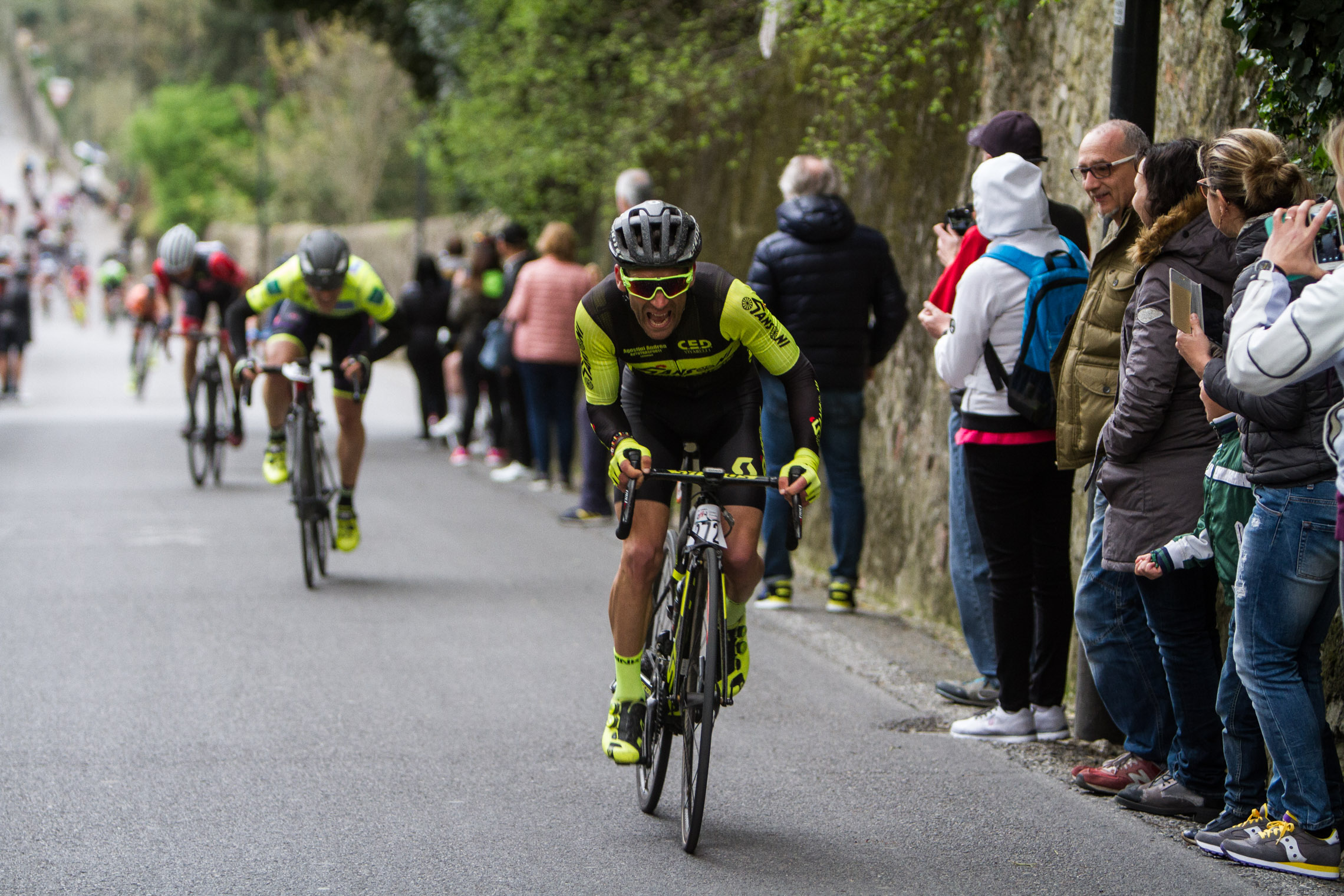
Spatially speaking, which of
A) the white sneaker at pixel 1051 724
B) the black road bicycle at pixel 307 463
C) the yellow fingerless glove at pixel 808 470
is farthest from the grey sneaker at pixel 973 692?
the black road bicycle at pixel 307 463

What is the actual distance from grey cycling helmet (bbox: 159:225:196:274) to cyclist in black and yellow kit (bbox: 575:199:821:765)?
9.53 metres

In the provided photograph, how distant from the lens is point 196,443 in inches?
554

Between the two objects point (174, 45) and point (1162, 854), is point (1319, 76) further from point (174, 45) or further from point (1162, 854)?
point (174, 45)

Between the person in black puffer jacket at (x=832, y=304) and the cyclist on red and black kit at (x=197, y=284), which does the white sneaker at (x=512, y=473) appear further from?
the person in black puffer jacket at (x=832, y=304)

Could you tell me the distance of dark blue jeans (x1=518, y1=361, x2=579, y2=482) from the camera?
521 inches

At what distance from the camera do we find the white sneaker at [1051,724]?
6.18 meters

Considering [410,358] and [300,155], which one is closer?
[410,358]

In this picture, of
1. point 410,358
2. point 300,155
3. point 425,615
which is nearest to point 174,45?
point 300,155

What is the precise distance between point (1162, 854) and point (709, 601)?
5.15 feet

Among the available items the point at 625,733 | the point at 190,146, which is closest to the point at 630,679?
the point at 625,733

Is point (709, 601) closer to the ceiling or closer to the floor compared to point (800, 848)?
closer to the ceiling

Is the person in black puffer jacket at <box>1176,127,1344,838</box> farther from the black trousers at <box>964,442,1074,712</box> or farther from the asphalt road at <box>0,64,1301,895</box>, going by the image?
the black trousers at <box>964,442,1074,712</box>

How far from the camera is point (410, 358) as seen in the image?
16953 mm

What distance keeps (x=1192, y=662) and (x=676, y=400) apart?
72.5 inches
